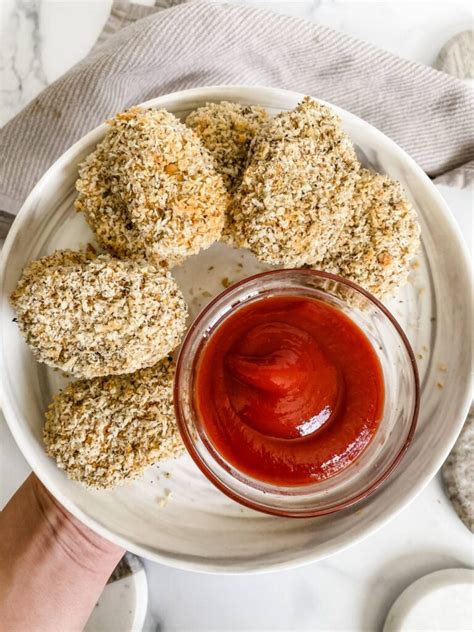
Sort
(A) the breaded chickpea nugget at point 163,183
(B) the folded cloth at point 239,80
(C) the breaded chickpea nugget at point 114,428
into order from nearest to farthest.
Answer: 1. (A) the breaded chickpea nugget at point 163,183
2. (C) the breaded chickpea nugget at point 114,428
3. (B) the folded cloth at point 239,80

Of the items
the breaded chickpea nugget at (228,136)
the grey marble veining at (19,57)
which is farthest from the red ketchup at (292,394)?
the grey marble veining at (19,57)

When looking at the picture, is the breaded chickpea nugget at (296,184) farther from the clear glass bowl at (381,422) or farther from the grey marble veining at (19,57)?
the grey marble veining at (19,57)

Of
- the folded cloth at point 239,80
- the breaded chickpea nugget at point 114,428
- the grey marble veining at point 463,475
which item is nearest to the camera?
the breaded chickpea nugget at point 114,428

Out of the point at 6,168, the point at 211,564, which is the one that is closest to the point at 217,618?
the point at 211,564

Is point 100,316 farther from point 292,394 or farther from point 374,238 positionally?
point 374,238

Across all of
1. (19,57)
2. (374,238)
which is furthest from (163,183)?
(19,57)

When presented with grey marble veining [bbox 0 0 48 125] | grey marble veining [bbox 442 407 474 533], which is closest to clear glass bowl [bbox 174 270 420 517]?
grey marble veining [bbox 442 407 474 533]

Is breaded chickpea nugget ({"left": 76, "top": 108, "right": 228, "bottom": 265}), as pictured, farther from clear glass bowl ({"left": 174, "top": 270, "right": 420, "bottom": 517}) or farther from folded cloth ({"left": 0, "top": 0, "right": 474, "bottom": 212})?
folded cloth ({"left": 0, "top": 0, "right": 474, "bottom": 212})
